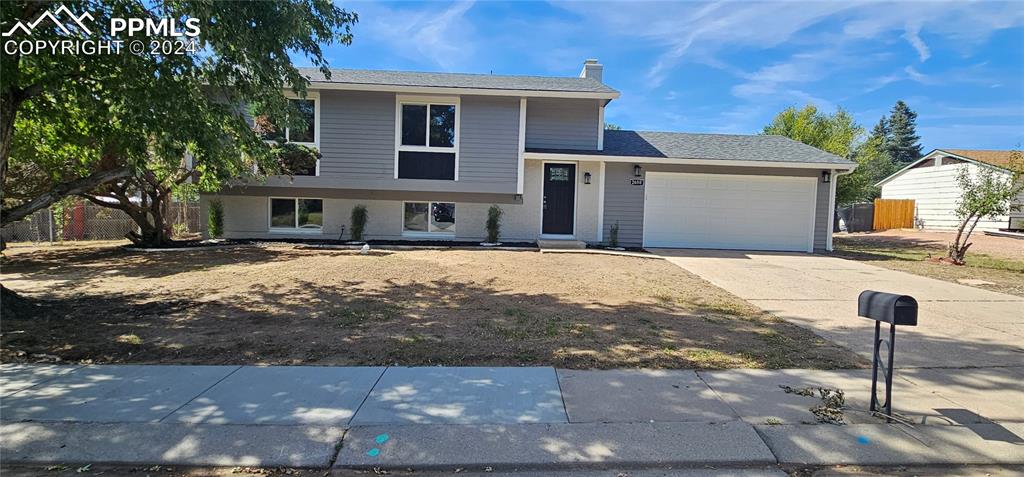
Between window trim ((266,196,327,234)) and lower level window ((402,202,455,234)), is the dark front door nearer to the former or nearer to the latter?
lower level window ((402,202,455,234))

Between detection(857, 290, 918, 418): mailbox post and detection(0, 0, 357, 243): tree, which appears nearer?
detection(857, 290, 918, 418): mailbox post

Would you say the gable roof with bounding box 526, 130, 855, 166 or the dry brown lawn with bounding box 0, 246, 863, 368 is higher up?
the gable roof with bounding box 526, 130, 855, 166

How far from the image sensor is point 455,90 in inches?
526

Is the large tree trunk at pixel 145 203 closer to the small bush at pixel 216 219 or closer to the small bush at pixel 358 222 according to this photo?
the small bush at pixel 216 219

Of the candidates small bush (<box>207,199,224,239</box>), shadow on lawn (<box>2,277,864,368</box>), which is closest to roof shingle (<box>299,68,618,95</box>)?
small bush (<box>207,199,224,239</box>)

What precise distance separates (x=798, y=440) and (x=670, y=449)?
0.92m

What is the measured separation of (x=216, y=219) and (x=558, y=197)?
10212 millimetres

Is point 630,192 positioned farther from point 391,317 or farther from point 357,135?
point 391,317

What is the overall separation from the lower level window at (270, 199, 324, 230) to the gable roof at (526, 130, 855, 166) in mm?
6828

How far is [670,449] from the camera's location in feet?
10.2

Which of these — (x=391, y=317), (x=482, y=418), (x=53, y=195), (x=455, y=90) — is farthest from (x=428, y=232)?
(x=482, y=418)

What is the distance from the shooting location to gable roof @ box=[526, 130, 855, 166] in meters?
14.3

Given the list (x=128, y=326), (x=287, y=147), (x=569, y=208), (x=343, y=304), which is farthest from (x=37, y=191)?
(x=569, y=208)

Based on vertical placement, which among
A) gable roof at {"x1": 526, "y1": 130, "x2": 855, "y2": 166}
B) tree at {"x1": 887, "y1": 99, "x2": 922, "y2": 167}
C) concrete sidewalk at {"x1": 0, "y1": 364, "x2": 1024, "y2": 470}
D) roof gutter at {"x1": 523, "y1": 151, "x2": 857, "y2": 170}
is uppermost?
tree at {"x1": 887, "y1": 99, "x2": 922, "y2": 167}
